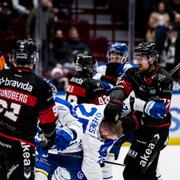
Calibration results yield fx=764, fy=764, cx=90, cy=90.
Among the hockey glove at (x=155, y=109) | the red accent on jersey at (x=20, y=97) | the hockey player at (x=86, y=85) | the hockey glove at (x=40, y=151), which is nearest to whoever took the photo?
the red accent on jersey at (x=20, y=97)

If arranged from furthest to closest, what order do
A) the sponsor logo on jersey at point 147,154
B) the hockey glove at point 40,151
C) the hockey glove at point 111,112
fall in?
the sponsor logo on jersey at point 147,154 → the hockey glove at point 40,151 → the hockey glove at point 111,112

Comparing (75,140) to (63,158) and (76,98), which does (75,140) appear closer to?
(63,158)

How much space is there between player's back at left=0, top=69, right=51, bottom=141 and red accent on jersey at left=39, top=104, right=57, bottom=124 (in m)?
0.03

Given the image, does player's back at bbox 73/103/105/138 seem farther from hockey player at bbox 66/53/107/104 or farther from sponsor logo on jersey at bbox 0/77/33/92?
hockey player at bbox 66/53/107/104

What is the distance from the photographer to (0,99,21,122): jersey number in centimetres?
478

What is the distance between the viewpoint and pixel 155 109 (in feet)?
17.4

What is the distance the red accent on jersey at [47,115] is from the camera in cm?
481

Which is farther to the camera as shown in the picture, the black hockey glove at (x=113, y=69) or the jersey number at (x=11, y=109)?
the black hockey glove at (x=113, y=69)

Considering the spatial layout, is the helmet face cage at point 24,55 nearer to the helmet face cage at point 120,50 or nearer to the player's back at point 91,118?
the player's back at point 91,118

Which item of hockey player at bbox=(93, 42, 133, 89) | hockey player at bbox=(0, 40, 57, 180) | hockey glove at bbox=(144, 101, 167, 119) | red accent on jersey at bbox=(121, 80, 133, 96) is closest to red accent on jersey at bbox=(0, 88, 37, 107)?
hockey player at bbox=(0, 40, 57, 180)

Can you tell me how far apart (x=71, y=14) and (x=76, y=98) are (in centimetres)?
554

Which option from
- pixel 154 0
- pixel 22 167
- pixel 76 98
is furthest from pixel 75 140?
pixel 154 0

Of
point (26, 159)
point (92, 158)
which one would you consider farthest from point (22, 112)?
point (92, 158)

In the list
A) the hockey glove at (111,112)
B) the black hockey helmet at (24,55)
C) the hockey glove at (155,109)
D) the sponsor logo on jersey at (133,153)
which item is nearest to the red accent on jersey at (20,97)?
the black hockey helmet at (24,55)
